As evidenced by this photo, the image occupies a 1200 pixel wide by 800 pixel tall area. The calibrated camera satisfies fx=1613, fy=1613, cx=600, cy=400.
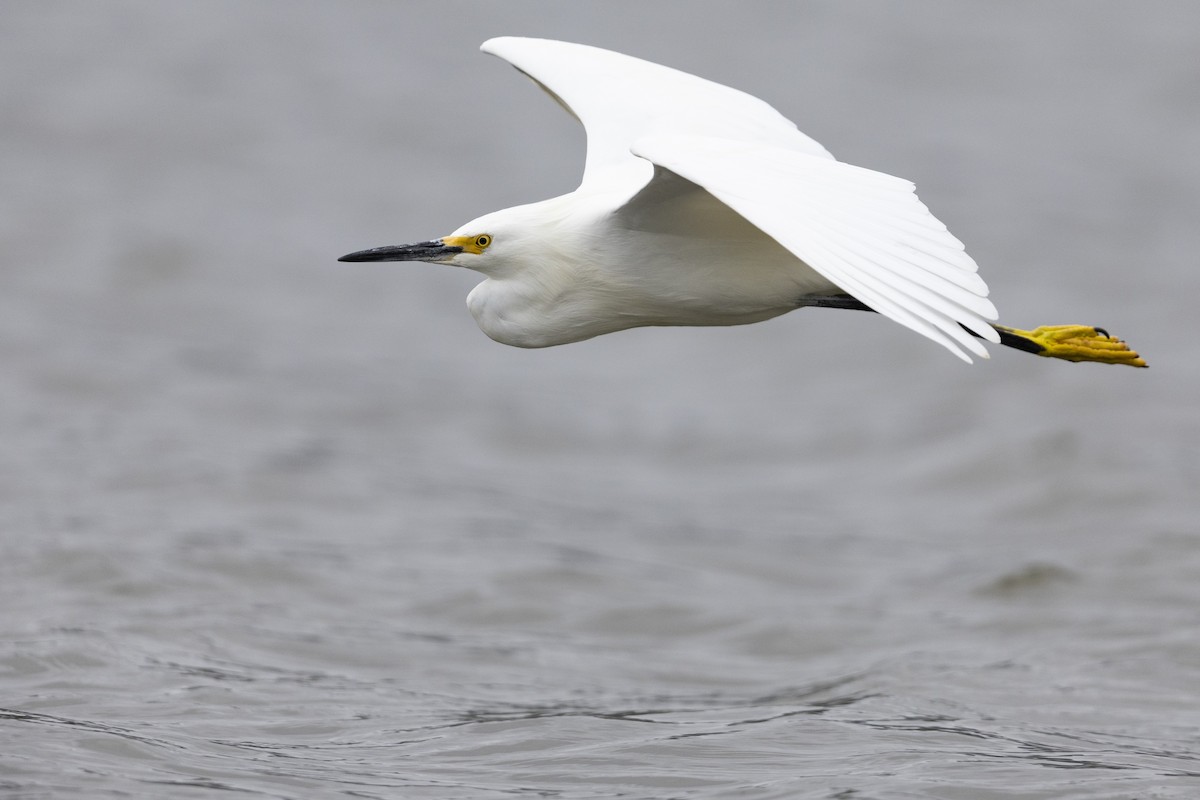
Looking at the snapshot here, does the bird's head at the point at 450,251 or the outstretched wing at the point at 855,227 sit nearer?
the outstretched wing at the point at 855,227

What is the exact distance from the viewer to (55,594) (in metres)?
12.5

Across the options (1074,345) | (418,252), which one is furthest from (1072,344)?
(418,252)

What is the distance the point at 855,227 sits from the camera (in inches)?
230

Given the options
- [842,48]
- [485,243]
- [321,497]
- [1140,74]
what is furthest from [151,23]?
[485,243]

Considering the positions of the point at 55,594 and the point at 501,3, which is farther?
the point at 501,3

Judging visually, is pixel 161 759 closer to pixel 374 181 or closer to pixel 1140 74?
pixel 374 181

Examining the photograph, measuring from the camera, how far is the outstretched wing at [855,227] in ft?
17.2

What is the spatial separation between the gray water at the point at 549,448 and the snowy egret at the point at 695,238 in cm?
252

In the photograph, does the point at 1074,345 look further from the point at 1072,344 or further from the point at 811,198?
the point at 811,198

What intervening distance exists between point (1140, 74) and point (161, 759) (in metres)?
22.4

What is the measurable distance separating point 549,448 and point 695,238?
1095 cm

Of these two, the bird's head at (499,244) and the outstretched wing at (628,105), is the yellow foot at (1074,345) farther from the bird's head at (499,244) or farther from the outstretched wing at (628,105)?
the bird's head at (499,244)

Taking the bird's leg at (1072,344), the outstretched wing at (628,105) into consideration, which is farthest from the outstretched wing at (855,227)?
the bird's leg at (1072,344)

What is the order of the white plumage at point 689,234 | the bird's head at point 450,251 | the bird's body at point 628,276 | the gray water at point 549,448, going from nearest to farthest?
1. the white plumage at point 689,234
2. the bird's body at point 628,276
3. the bird's head at point 450,251
4. the gray water at point 549,448
